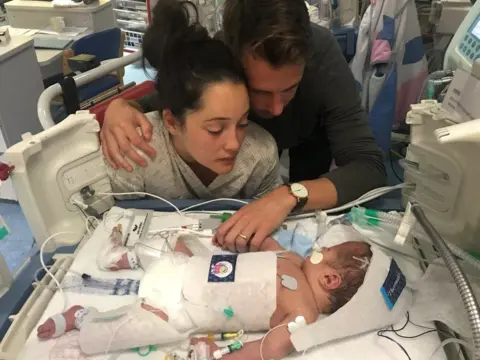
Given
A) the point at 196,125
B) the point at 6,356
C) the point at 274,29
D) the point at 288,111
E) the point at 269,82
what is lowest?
the point at 6,356

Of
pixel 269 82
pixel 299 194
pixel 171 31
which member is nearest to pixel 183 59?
pixel 171 31

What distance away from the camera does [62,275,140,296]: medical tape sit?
1.07 meters

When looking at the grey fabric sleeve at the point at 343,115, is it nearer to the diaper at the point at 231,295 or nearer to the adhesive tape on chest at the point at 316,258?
the adhesive tape on chest at the point at 316,258

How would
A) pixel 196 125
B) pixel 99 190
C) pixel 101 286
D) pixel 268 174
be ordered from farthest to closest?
1. pixel 268 174
2. pixel 99 190
3. pixel 196 125
4. pixel 101 286

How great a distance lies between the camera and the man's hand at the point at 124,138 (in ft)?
4.14

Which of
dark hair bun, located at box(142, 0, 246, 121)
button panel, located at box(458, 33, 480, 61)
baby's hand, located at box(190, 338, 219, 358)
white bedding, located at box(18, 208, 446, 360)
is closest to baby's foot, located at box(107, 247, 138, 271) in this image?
white bedding, located at box(18, 208, 446, 360)

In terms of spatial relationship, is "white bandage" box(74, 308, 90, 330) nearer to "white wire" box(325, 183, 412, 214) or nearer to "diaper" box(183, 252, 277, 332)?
"diaper" box(183, 252, 277, 332)

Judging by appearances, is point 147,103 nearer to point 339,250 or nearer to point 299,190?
point 299,190

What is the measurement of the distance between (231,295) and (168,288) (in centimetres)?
14

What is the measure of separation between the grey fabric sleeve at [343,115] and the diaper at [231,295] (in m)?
0.44

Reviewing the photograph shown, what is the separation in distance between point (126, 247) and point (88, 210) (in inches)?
7.6

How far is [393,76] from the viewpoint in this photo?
7.42 ft

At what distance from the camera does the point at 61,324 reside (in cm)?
96

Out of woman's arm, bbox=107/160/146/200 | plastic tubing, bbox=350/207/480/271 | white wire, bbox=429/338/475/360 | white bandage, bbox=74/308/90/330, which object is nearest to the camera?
white wire, bbox=429/338/475/360
